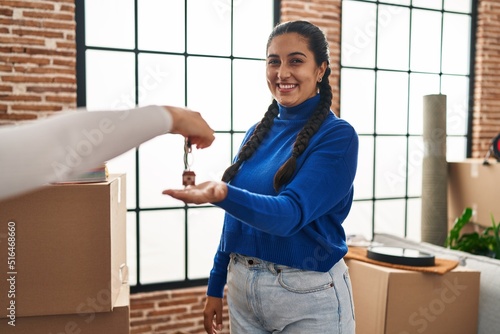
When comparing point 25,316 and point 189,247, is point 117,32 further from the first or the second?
point 25,316

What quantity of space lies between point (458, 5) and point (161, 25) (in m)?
2.81

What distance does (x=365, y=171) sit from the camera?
386 cm

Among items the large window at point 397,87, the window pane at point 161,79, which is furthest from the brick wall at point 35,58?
the large window at point 397,87

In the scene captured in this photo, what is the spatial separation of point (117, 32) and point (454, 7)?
3.06m

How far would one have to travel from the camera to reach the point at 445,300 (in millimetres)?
1942

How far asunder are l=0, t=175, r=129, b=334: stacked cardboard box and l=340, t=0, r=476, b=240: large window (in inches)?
104

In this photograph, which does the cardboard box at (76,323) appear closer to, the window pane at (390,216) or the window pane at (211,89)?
the window pane at (211,89)

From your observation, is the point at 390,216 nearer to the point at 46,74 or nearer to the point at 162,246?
the point at 162,246

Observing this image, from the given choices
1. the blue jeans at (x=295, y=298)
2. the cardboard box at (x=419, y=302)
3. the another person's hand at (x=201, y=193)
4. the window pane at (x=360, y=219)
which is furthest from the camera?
the window pane at (x=360, y=219)

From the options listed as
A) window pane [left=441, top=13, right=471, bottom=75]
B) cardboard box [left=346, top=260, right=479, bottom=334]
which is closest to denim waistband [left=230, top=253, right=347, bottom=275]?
cardboard box [left=346, top=260, right=479, bottom=334]

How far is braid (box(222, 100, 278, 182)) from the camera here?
1.42 meters

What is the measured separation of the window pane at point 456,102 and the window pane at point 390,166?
1.88 ft

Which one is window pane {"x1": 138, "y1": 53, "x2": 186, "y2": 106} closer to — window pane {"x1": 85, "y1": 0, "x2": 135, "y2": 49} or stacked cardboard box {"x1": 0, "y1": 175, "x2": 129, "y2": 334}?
window pane {"x1": 85, "y1": 0, "x2": 135, "y2": 49}

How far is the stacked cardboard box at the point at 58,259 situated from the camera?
144cm
